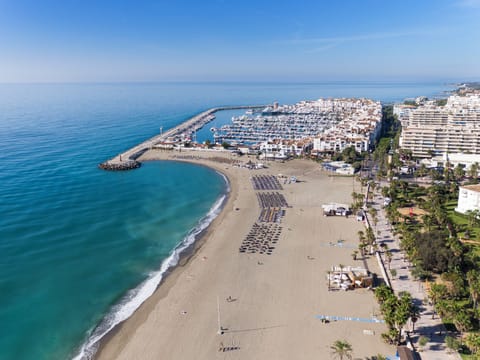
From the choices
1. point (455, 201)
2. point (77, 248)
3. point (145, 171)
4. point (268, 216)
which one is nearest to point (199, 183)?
point (145, 171)

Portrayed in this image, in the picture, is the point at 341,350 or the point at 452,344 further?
the point at 452,344

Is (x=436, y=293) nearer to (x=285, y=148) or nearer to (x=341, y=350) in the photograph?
(x=341, y=350)

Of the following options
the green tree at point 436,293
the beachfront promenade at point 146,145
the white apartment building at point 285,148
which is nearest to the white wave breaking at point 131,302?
the green tree at point 436,293

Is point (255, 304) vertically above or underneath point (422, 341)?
underneath

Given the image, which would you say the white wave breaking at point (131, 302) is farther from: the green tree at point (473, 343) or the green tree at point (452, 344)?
the green tree at point (473, 343)

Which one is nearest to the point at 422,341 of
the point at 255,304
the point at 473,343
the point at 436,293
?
the point at 473,343

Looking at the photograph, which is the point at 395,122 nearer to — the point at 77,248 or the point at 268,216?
the point at 268,216
